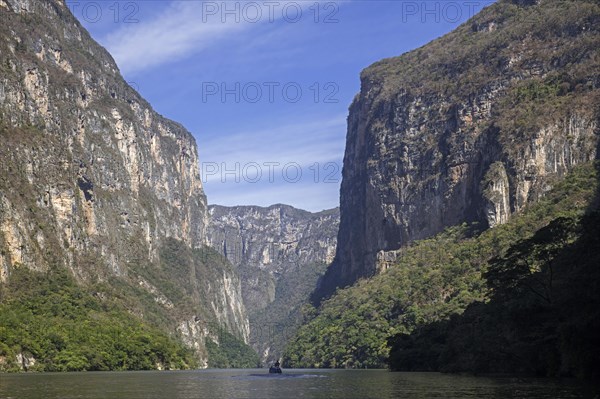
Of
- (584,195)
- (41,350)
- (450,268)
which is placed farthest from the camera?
(450,268)

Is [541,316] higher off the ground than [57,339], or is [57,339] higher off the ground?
[57,339]

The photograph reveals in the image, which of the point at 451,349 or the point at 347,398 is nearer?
the point at 347,398

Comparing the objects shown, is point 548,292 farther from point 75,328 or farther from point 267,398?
point 75,328

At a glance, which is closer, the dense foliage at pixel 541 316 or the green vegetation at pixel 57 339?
the dense foliage at pixel 541 316

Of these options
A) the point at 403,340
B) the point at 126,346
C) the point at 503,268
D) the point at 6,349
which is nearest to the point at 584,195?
the point at 403,340

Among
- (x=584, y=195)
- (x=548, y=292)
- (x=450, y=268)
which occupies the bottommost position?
(x=548, y=292)

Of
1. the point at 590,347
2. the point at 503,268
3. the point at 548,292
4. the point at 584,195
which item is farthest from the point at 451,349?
the point at 584,195

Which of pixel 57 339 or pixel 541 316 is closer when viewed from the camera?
pixel 541 316

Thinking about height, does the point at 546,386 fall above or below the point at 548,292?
below

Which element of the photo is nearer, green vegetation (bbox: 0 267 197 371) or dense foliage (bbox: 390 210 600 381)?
dense foliage (bbox: 390 210 600 381)

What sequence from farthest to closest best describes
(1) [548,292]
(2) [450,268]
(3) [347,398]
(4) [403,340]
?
(2) [450,268], (4) [403,340], (1) [548,292], (3) [347,398]
